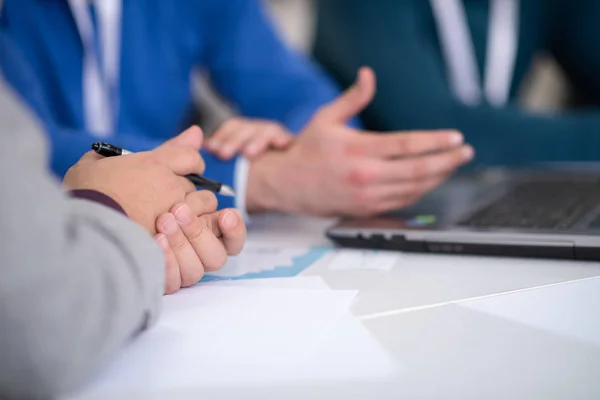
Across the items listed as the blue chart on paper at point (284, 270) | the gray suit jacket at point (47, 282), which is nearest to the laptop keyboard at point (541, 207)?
the blue chart on paper at point (284, 270)

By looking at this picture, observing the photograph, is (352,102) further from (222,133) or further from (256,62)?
(256,62)

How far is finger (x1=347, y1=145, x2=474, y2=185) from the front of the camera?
0.63 meters

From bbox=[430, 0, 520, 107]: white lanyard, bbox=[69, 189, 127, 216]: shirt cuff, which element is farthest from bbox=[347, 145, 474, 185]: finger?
bbox=[430, 0, 520, 107]: white lanyard

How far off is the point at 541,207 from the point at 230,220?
1.08 feet

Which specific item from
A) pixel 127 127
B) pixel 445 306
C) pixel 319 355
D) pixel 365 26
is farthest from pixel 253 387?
pixel 365 26

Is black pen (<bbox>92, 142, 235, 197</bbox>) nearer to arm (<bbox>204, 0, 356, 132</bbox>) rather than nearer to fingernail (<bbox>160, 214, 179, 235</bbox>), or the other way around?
fingernail (<bbox>160, 214, 179, 235</bbox>)

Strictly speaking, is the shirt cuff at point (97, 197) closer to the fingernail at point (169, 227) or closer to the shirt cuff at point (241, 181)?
the fingernail at point (169, 227)

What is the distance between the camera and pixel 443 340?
1.12ft

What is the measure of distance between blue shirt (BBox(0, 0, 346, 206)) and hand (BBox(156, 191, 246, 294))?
1.22ft

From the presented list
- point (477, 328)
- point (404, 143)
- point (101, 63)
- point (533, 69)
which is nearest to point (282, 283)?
point (477, 328)

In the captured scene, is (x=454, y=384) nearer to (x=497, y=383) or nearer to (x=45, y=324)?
(x=497, y=383)

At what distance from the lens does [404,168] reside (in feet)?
2.07

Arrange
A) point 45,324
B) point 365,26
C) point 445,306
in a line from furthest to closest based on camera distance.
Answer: point 365,26 → point 445,306 → point 45,324

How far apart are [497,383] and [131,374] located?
0.18 meters
